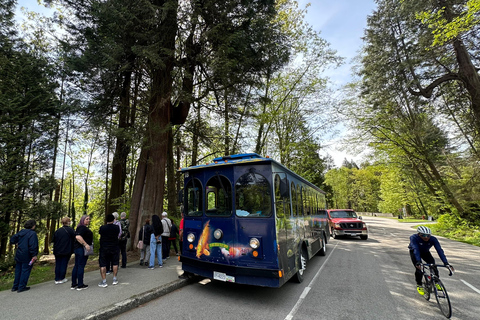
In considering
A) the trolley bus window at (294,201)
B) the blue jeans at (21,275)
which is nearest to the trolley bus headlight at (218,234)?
the trolley bus window at (294,201)

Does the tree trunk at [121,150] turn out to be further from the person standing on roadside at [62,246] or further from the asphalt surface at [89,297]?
the asphalt surface at [89,297]

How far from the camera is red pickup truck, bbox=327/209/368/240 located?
14.5 metres

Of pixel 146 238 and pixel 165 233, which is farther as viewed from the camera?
pixel 165 233

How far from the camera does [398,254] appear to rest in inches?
388

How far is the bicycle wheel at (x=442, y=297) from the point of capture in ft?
13.1

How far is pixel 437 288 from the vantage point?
14.4ft

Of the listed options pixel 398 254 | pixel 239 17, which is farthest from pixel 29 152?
pixel 398 254

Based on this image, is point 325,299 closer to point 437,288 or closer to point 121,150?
point 437,288

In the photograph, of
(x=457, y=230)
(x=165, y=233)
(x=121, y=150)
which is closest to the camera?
(x=165, y=233)

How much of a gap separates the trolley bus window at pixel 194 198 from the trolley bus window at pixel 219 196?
272mm

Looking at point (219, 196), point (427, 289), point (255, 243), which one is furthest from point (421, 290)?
point (219, 196)

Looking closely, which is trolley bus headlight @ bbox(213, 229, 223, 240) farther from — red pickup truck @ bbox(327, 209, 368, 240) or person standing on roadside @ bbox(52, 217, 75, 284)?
red pickup truck @ bbox(327, 209, 368, 240)

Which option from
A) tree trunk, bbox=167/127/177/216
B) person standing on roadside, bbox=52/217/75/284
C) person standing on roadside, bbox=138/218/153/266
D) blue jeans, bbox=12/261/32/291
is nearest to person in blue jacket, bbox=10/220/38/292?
blue jeans, bbox=12/261/32/291

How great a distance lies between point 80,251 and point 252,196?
447cm
